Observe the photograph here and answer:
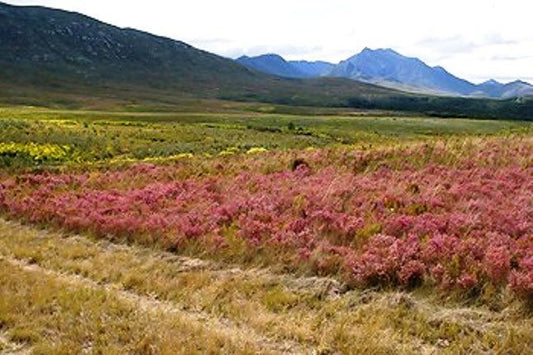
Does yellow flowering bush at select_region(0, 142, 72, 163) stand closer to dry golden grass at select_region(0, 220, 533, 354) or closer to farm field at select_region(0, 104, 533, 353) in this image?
farm field at select_region(0, 104, 533, 353)

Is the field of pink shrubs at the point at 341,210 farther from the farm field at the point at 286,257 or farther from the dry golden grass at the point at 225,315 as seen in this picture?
the dry golden grass at the point at 225,315

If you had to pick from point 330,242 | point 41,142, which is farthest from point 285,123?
point 330,242

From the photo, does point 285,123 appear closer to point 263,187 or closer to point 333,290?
point 263,187

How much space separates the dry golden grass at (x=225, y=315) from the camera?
9578mm

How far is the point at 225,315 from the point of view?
11156mm

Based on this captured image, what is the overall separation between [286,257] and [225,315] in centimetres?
325

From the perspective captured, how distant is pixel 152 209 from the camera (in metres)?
20.0

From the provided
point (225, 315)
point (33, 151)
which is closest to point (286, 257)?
point (225, 315)

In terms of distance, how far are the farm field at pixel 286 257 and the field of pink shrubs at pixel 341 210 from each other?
0.20 feet

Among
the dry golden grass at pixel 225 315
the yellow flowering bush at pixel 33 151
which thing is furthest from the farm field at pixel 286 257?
the yellow flowering bush at pixel 33 151

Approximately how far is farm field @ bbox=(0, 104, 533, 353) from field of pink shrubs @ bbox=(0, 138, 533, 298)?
6cm

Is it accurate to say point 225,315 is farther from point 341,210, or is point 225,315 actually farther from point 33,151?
point 33,151

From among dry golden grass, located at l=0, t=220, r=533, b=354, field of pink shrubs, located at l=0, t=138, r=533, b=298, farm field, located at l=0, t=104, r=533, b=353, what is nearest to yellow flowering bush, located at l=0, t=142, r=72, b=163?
field of pink shrubs, located at l=0, t=138, r=533, b=298

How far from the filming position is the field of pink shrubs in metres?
12.4
